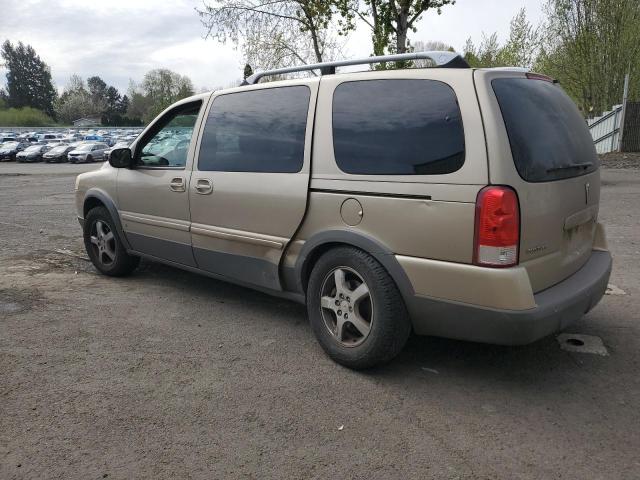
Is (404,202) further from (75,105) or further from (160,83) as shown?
(75,105)

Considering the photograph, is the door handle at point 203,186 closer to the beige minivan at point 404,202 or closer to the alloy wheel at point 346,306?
the beige minivan at point 404,202

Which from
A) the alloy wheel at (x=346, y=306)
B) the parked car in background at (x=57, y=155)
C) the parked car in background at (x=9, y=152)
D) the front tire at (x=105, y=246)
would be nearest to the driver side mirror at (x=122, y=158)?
the front tire at (x=105, y=246)

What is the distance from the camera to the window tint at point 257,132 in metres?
3.60

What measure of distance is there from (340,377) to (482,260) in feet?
3.76

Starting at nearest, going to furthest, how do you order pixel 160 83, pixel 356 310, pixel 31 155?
pixel 356 310, pixel 31 155, pixel 160 83

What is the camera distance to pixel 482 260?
274 centimetres

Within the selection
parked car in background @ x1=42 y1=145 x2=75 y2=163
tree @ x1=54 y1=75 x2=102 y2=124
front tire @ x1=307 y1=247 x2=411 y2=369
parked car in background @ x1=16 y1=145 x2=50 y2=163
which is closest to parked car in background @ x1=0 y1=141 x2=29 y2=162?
parked car in background @ x1=16 y1=145 x2=50 y2=163

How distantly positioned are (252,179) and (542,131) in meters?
1.91

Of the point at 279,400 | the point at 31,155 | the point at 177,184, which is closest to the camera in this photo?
the point at 279,400

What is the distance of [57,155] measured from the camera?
38000mm

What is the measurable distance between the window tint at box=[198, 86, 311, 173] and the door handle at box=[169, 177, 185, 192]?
0.25 metres

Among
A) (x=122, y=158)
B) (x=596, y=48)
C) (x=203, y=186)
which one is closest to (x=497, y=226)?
(x=203, y=186)

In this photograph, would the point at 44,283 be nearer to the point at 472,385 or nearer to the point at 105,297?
the point at 105,297

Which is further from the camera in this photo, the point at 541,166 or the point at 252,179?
the point at 252,179
